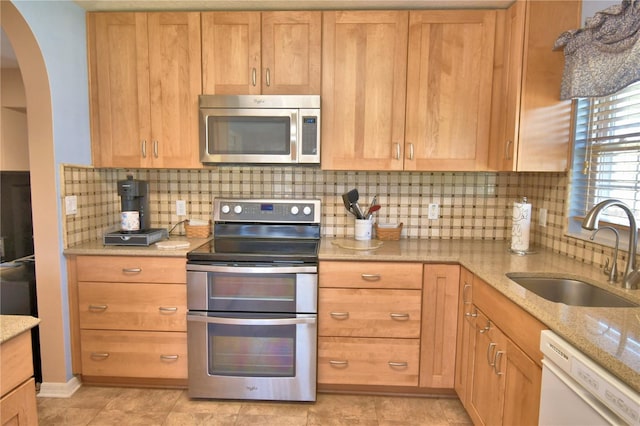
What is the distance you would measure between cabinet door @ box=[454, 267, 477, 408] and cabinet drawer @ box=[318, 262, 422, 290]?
0.23m

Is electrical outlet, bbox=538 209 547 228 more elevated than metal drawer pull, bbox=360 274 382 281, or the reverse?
electrical outlet, bbox=538 209 547 228

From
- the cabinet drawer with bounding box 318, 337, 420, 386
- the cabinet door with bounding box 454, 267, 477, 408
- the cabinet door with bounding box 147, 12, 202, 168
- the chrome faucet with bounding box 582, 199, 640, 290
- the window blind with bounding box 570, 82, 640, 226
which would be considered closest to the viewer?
the chrome faucet with bounding box 582, 199, 640, 290

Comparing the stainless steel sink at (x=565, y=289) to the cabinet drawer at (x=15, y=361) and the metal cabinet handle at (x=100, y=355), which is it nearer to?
the cabinet drawer at (x=15, y=361)

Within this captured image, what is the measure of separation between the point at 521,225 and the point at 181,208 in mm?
2161

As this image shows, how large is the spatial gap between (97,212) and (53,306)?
2.05 feet

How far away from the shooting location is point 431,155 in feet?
7.52

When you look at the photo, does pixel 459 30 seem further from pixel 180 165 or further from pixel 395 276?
pixel 180 165

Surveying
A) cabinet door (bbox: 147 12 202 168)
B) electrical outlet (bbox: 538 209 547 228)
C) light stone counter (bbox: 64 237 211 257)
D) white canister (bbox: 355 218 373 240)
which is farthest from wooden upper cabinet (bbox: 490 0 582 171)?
light stone counter (bbox: 64 237 211 257)

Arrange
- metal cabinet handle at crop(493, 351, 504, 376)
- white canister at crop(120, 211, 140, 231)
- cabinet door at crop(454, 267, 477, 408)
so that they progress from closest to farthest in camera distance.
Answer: metal cabinet handle at crop(493, 351, 504, 376) < cabinet door at crop(454, 267, 477, 408) < white canister at crop(120, 211, 140, 231)

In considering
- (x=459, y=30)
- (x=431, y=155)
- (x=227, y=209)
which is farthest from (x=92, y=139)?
(x=459, y=30)

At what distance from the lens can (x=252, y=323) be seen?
206cm

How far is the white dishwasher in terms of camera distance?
893 mm

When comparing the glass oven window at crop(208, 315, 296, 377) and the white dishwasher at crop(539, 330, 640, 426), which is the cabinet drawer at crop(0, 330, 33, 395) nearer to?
the glass oven window at crop(208, 315, 296, 377)

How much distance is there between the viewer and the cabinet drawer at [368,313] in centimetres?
212
